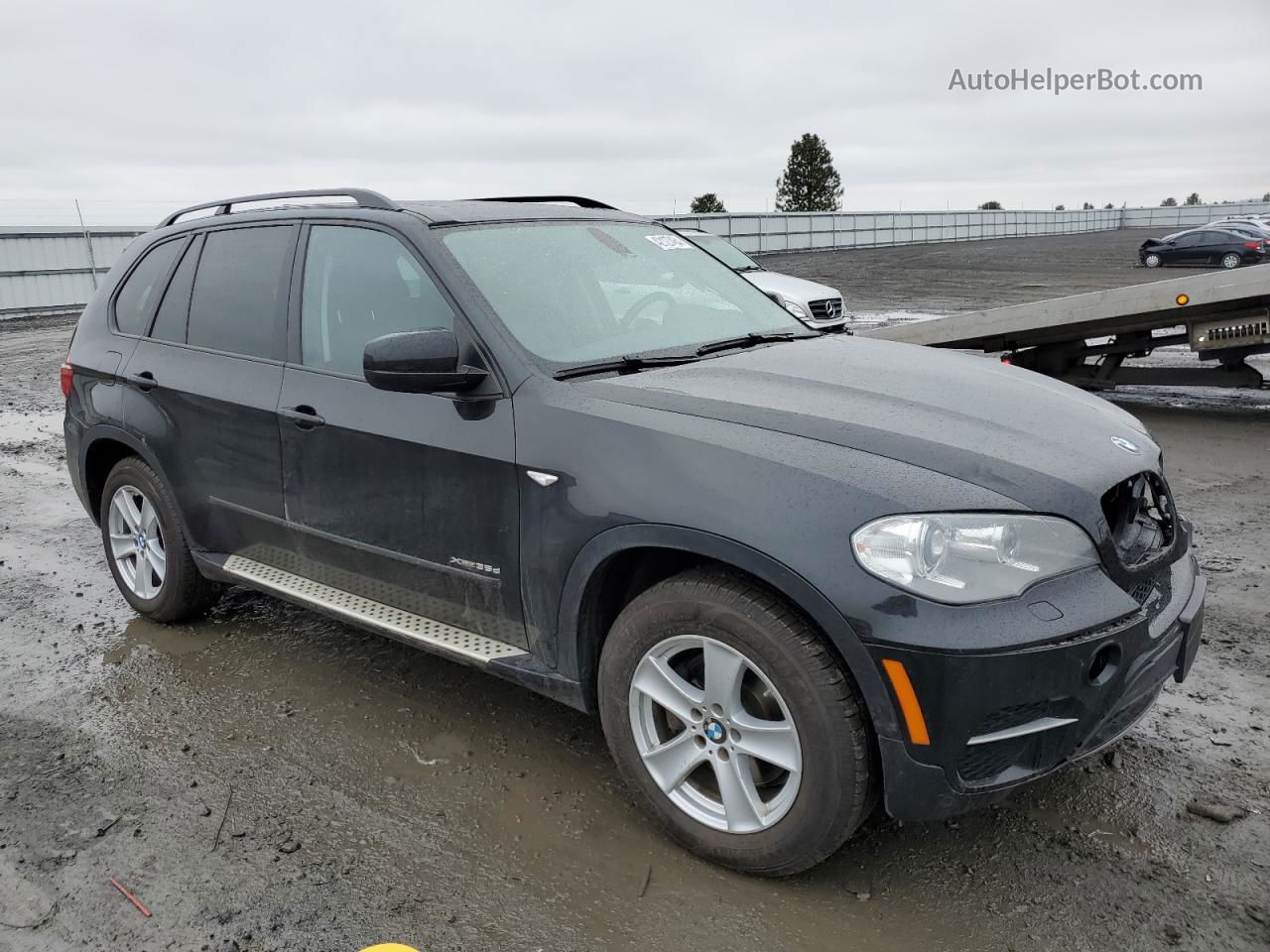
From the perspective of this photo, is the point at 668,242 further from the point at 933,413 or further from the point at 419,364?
the point at 933,413

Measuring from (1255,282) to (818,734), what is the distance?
712cm

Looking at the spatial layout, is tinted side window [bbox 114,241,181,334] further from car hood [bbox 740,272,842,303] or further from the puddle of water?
car hood [bbox 740,272,842,303]

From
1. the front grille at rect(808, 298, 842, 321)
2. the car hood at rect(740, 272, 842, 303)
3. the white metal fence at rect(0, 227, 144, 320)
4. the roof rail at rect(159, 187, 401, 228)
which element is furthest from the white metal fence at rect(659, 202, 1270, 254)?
the roof rail at rect(159, 187, 401, 228)

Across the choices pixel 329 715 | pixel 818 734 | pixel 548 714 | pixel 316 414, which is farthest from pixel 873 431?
pixel 329 715

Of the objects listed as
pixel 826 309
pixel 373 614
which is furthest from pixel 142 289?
pixel 826 309

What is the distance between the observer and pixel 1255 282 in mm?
7770

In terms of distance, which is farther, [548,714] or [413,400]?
[548,714]

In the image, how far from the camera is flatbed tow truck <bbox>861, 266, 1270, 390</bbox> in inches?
319

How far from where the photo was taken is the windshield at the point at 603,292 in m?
3.35

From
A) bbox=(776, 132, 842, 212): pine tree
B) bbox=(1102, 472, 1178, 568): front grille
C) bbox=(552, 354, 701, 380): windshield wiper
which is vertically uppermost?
bbox=(776, 132, 842, 212): pine tree

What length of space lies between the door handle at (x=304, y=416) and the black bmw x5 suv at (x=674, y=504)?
0.04 ft

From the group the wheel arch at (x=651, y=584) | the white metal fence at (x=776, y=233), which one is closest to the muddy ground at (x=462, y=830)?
the wheel arch at (x=651, y=584)

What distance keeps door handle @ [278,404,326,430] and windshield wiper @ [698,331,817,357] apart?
1.37 metres

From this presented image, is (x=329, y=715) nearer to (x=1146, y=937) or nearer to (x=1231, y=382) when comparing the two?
(x=1146, y=937)
